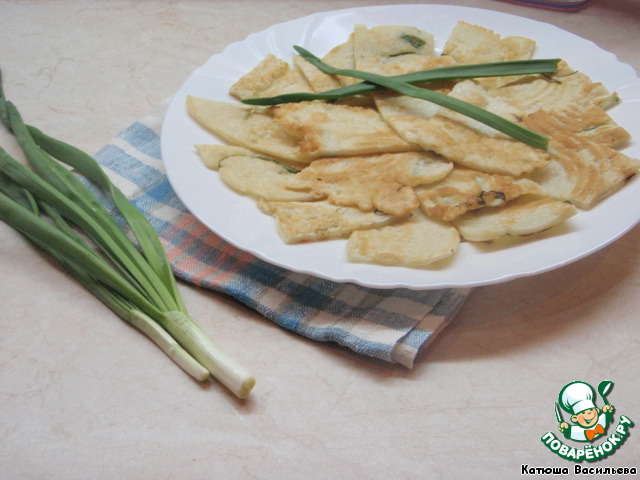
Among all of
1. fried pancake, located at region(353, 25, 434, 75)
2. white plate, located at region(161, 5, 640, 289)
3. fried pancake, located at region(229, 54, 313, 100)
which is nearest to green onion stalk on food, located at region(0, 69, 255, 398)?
white plate, located at region(161, 5, 640, 289)

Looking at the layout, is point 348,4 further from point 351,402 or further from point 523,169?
point 351,402

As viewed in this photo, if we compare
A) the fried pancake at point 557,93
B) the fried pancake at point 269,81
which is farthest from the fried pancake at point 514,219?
the fried pancake at point 269,81

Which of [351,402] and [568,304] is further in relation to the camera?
[568,304]

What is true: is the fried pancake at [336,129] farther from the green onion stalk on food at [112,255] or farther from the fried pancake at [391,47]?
the green onion stalk on food at [112,255]

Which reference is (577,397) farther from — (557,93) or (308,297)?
(557,93)

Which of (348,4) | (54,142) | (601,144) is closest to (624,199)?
(601,144)

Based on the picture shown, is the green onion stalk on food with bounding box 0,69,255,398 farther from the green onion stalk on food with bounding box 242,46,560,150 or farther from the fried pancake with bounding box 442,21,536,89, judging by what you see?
the fried pancake with bounding box 442,21,536,89

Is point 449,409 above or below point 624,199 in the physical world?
below
